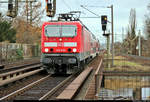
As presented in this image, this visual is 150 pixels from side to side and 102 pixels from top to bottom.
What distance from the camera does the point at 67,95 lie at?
8.70 m

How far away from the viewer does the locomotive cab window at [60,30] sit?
49.2ft

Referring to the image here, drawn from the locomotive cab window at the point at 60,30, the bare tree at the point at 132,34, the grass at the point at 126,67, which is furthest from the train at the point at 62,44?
the bare tree at the point at 132,34

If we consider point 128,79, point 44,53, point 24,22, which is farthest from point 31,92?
point 24,22

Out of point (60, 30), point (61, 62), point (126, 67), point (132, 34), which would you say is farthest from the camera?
point (132, 34)

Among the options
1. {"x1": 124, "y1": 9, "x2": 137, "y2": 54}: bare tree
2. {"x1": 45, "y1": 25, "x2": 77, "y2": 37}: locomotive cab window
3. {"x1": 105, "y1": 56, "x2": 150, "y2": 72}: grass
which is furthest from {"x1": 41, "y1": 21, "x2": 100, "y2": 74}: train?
{"x1": 124, "y1": 9, "x2": 137, "y2": 54}: bare tree

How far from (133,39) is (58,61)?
115 feet

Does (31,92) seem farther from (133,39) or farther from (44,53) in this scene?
(133,39)

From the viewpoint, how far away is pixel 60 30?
15.1 m

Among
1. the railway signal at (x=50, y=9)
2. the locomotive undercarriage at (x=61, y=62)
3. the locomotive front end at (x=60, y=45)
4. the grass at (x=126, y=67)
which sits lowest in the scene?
the grass at (x=126, y=67)

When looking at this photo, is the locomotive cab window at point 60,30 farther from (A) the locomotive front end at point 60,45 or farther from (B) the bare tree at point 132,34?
(B) the bare tree at point 132,34

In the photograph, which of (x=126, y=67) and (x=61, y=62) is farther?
(x=126, y=67)

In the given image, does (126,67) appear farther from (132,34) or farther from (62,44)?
(132,34)

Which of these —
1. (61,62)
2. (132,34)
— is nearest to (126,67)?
(61,62)

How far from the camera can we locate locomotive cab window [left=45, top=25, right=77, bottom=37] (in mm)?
14992
